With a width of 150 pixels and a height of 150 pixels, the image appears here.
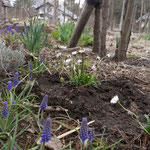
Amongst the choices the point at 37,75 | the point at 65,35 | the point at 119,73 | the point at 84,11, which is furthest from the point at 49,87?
the point at 65,35

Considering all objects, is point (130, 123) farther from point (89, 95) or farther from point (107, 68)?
point (107, 68)

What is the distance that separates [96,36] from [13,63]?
194 centimetres

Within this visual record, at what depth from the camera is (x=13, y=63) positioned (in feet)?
8.43

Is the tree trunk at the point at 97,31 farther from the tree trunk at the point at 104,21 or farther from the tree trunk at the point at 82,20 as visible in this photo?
the tree trunk at the point at 82,20

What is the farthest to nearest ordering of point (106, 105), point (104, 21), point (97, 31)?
point (104, 21)
point (97, 31)
point (106, 105)

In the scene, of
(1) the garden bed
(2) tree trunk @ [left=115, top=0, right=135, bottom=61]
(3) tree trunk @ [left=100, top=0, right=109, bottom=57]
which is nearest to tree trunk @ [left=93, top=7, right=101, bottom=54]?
(3) tree trunk @ [left=100, top=0, right=109, bottom=57]

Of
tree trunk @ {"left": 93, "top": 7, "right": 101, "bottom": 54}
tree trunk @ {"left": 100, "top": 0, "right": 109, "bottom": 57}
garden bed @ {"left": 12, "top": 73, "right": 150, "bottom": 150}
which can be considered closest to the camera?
garden bed @ {"left": 12, "top": 73, "right": 150, "bottom": 150}

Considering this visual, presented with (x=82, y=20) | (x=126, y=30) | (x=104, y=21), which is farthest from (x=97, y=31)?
(x=126, y=30)

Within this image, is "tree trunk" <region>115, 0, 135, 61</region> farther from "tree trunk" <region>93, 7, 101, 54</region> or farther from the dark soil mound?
the dark soil mound

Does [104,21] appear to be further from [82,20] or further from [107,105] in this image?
[107,105]

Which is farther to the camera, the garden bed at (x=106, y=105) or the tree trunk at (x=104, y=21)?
the tree trunk at (x=104, y=21)

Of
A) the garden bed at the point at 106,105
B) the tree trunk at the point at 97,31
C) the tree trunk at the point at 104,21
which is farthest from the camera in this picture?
the tree trunk at the point at 104,21

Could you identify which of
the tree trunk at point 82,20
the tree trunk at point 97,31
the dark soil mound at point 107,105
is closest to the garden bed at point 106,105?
the dark soil mound at point 107,105

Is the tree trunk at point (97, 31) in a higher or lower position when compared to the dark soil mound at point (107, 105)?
higher
